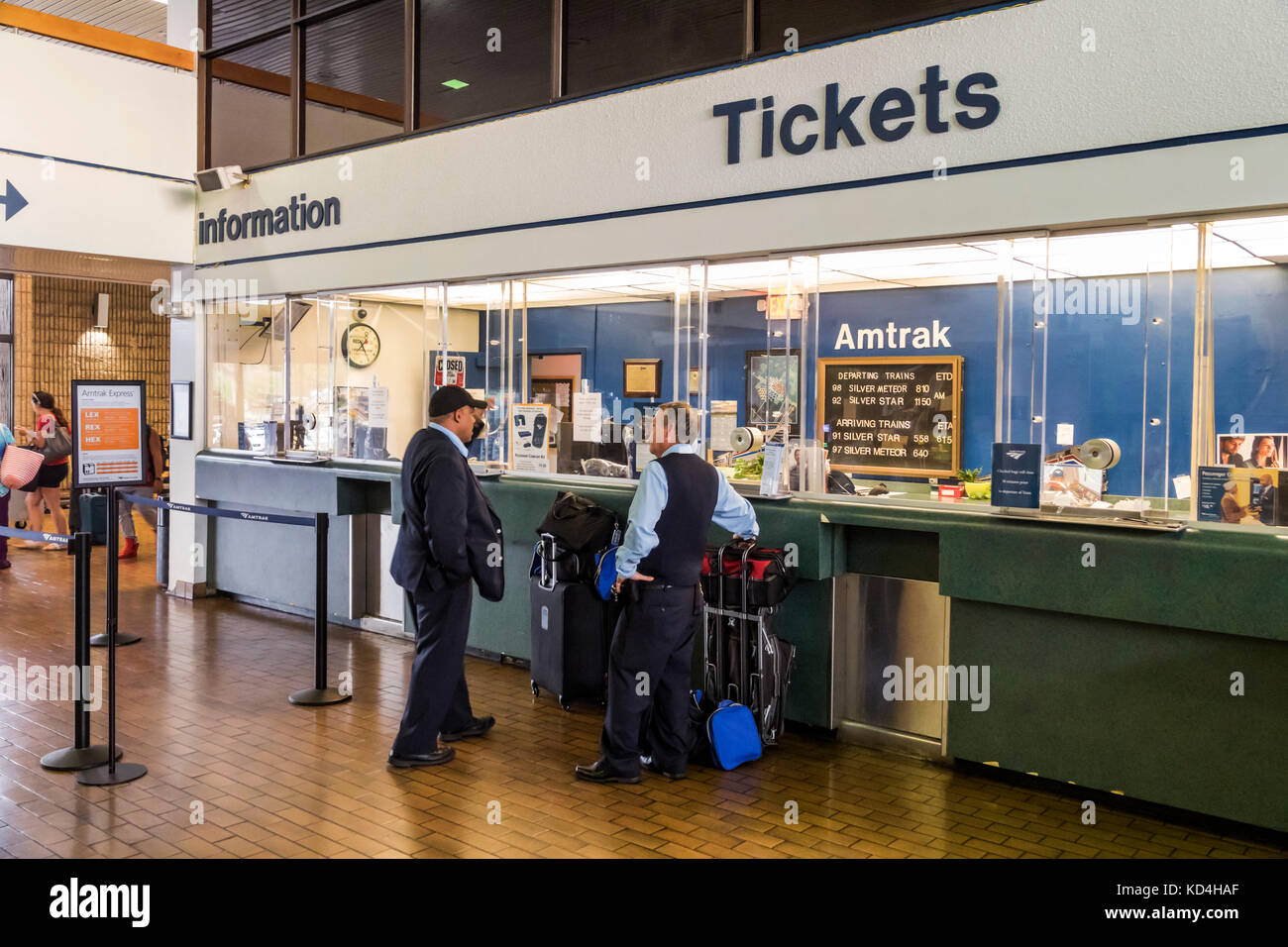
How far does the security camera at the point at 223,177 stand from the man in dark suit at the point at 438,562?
15.7 feet

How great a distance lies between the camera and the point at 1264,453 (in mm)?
4309

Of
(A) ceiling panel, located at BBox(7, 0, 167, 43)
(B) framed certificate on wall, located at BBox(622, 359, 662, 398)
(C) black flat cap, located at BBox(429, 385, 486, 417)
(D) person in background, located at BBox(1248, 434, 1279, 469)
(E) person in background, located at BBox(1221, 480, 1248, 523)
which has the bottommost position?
(E) person in background, located at BBox(1221, 480, 1248, 523)

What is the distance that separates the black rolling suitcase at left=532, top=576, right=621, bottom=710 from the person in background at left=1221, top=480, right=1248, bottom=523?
302 cm

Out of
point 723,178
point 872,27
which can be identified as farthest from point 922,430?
point 872,27

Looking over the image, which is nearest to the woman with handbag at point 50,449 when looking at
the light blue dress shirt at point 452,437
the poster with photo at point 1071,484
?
the light blue dress shirt at point 452,437

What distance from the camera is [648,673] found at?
15.7ft

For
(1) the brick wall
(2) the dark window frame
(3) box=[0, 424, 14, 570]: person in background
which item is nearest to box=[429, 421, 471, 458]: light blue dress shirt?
(2) the dark window frame

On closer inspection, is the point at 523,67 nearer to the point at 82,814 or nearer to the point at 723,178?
the point at 723,178

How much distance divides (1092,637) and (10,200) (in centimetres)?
774

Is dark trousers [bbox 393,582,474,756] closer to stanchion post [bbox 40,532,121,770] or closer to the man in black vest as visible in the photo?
the man in black vest

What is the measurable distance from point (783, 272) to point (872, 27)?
1226mm

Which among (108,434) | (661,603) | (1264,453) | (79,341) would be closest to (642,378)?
(661,603)

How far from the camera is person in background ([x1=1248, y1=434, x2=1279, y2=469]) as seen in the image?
14.1ft

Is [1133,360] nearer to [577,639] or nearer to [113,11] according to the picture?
[577,639]
